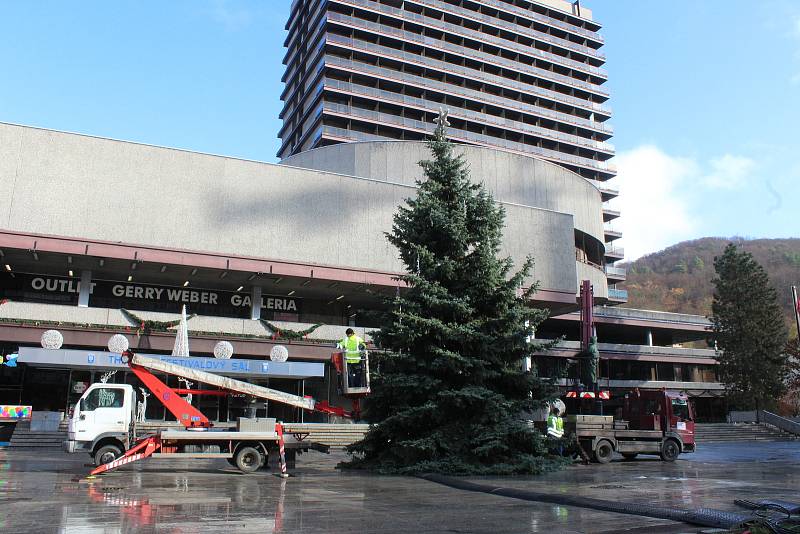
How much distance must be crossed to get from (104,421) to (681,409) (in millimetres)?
21402

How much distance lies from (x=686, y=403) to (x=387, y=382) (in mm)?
14811

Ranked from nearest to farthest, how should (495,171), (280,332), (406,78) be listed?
(280,332), (495,171), (406,78)

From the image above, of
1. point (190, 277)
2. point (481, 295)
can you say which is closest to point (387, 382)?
point (481, 295)

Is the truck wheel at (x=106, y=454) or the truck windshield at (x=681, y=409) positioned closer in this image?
the truck wheel at (x=106, y=454)

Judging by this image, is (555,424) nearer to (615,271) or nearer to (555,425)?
(555,425)

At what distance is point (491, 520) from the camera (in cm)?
971

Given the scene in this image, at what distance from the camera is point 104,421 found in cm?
1838

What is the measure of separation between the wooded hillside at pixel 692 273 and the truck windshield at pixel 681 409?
272 feet

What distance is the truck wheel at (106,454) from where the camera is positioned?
1724cm

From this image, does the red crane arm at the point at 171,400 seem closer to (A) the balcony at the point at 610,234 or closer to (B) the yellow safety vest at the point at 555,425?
(B) the yellow safety vest at the point at 555,425

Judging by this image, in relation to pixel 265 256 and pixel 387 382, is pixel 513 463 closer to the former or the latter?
pixel 387 382

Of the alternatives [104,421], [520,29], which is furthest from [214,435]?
[520,29]

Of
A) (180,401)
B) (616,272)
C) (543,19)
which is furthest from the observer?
(543,19)

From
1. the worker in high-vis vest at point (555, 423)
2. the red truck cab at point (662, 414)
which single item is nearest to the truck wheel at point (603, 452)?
the worker in high-vis vest at point (555, 423)
